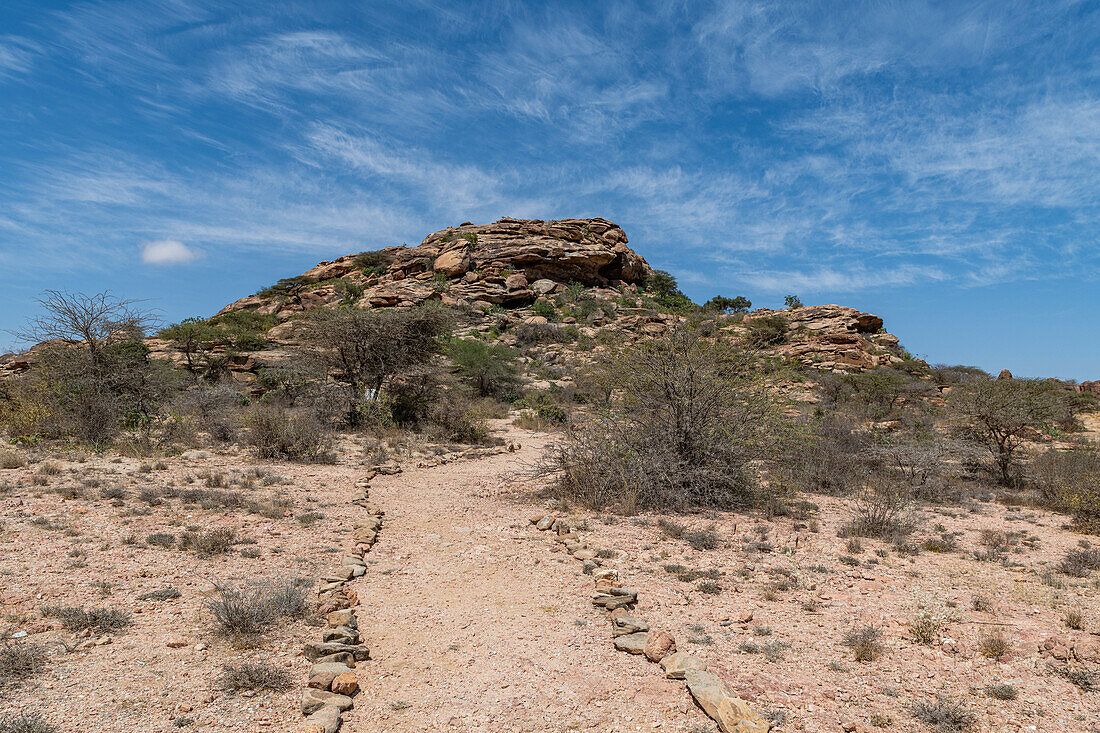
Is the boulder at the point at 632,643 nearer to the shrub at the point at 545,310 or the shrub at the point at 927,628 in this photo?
the shrub at the point at 927,628

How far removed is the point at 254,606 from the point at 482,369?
19.0m

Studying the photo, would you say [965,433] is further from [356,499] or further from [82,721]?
[82,721]

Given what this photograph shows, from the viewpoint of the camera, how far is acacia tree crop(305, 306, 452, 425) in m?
17.2

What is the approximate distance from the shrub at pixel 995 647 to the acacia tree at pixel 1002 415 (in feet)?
32.2

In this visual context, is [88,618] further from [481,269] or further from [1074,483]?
[481,269]

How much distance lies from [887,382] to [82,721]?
2596cm

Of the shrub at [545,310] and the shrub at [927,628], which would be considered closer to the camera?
the shrub at [927,628]

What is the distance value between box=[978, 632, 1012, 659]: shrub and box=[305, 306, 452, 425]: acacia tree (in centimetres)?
1542

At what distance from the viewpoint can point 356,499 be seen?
877cm

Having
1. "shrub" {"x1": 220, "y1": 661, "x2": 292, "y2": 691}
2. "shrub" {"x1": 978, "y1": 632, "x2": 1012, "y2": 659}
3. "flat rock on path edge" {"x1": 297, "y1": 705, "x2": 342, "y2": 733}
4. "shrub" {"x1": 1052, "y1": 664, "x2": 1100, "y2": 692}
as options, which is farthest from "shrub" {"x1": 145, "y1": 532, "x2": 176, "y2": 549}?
"shrub" {"x1": 1052, "y1": 664, "x2": 1100, "y2": 692}

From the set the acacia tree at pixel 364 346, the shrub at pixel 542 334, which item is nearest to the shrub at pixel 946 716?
the acacia tree at pixel 364 346

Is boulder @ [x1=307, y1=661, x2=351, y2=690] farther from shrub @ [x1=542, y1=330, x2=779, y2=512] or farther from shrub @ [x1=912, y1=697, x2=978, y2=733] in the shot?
shrub @ [x1=542, y1=330, x2=779, y2=512]

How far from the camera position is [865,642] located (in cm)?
411

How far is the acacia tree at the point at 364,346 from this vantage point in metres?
17.2
